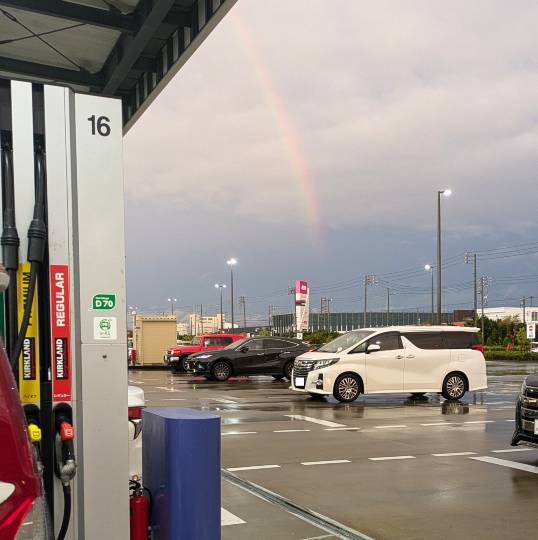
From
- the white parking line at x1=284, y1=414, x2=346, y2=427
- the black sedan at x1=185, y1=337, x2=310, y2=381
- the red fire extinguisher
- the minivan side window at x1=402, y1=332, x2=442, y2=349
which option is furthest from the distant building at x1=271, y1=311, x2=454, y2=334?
the red fire extinguisher

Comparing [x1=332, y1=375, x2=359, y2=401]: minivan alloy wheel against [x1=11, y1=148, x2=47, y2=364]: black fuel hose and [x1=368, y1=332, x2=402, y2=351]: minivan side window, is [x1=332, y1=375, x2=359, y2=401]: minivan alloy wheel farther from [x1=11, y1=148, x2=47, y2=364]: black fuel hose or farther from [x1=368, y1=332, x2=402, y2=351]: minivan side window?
[x1=11, y1=148, x2=47, y2=364]: black fuel hose

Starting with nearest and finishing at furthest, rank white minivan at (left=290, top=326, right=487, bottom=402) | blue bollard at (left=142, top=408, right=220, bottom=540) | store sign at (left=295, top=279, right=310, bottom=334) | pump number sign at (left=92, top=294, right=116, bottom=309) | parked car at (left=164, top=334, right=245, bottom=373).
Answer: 1. pump number sign at (left=92, top=294, right=116, bottom=309)
2. blue bollard at (left=142, top=408, right=220, bottom=540)
3. white minivan at (left=290, top=326, right=487, bottom=402)
4. parked car at (left=164, top=334, right=245, bottom=373)
5. store sign at (left=295, top=279, right=310, bottom=334)

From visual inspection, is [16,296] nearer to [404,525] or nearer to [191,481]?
[191,481]

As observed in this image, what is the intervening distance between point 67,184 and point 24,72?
9.18 meters

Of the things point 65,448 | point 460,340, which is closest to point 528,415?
point 65,448

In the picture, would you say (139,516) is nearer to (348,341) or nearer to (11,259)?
(11,259)

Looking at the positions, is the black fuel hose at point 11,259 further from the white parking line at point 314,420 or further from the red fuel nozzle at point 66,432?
the white parking line at point 314,420

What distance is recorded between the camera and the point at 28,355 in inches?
124

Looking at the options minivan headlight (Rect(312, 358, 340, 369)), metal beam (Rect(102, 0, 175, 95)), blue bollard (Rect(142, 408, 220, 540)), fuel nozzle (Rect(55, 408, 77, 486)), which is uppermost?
metal beam (Rect(102, 0, 175, 95))

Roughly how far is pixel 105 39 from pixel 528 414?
8.02m

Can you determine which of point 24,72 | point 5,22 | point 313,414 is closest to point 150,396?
point 313,414

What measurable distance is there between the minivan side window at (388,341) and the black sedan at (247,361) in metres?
7.34

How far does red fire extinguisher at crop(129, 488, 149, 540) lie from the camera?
3.66 m

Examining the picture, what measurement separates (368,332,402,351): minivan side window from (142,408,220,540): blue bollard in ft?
44.9
